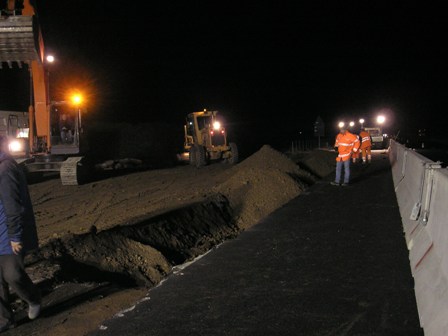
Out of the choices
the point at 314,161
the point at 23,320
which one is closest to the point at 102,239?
the point at 23,320

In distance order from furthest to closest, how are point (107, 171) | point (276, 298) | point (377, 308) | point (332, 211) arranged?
point (107, 171) → point (332, 211) → point (276, 298) → point (377, 308)

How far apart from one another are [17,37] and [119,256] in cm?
891

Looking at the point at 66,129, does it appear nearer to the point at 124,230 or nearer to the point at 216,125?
the point at 216,125

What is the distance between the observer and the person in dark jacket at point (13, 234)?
4.37 meters

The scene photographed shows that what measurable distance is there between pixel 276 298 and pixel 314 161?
1584cm

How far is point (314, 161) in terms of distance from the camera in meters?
20.3

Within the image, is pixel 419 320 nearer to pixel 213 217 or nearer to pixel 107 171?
pixel 213 217

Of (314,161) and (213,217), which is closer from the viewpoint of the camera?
(213,217)

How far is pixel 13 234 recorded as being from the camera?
4.40 m

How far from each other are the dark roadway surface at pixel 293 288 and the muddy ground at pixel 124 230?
68 cm

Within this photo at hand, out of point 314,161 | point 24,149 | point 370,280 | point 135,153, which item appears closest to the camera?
point 370,280

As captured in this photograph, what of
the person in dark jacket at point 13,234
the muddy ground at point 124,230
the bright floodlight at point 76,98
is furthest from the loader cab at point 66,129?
the person in dark jacket at point 13,234

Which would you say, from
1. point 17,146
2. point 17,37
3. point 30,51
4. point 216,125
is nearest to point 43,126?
point 17,146

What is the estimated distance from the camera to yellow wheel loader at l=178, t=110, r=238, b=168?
73.0ft
